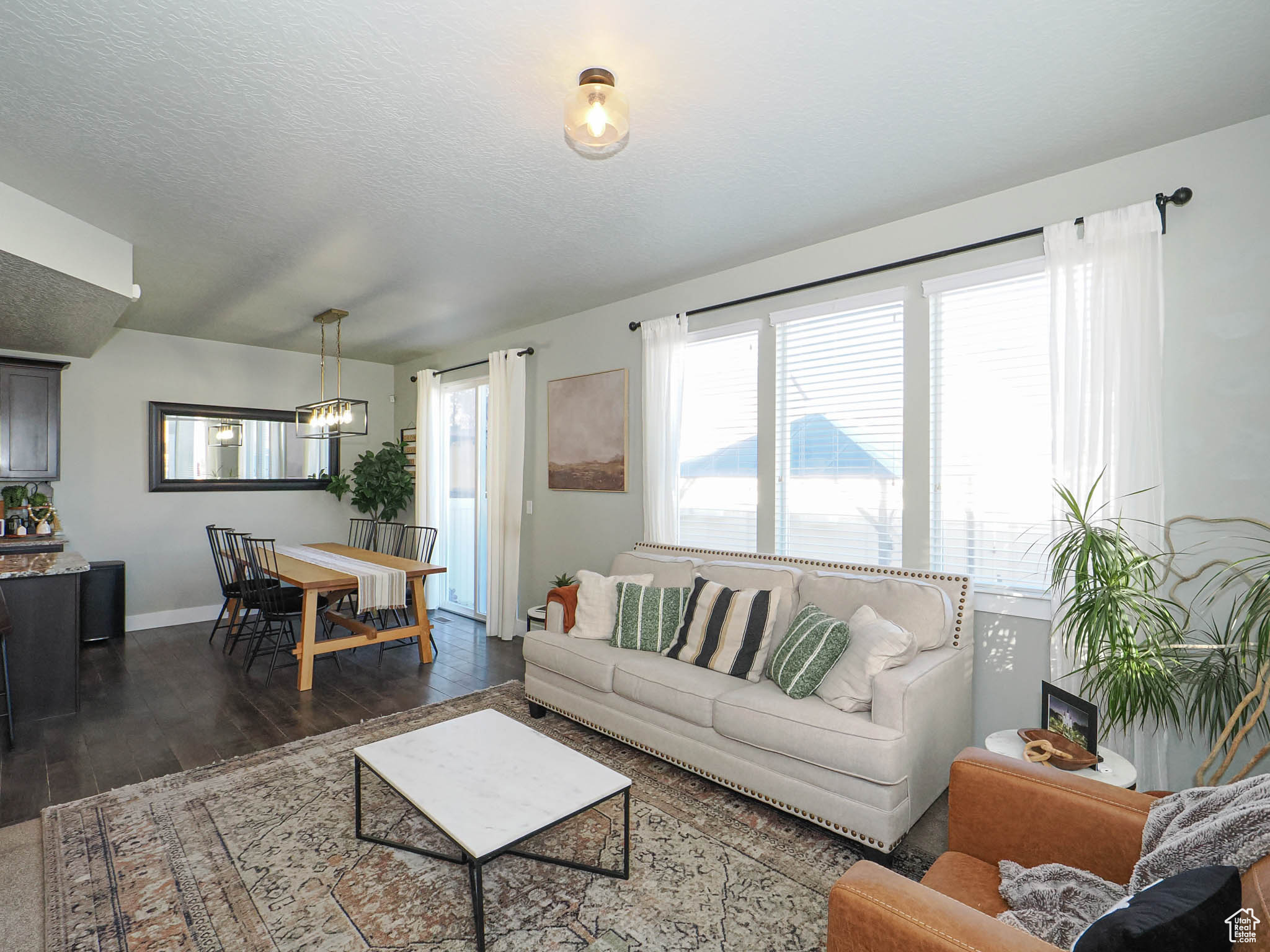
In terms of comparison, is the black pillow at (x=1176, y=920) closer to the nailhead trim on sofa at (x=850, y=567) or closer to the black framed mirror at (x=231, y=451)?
the nailhead trim on sofa at (x=850, y=567)

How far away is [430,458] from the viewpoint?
21.3 feet

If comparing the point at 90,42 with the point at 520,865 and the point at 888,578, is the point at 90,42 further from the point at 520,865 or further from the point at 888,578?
the point at 888,578

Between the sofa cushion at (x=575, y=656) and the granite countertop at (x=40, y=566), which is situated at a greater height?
the granite countertop at (x=40, y=566)

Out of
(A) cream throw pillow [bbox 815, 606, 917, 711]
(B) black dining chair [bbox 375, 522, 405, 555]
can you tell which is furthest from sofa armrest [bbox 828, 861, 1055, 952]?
(B) black dining chair [bbox 375, 522, 405, 555]

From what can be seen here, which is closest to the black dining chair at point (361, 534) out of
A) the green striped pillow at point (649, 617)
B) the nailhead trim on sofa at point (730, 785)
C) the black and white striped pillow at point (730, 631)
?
the nailhead trim on sofa at point (730, 785)

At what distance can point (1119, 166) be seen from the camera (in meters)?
2.67

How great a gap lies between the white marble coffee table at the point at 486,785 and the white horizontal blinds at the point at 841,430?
6.29 ft

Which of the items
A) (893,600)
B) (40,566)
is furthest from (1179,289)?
(40,566)

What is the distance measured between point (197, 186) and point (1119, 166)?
13.4 ft

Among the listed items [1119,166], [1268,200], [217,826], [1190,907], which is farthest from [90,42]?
[1268,200]

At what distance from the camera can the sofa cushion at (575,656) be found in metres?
3.20

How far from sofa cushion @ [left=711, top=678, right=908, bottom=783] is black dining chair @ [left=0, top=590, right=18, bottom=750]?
11.8 feet

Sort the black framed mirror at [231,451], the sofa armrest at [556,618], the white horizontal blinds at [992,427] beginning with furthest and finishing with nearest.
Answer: the black framed mirror at [231,451]
the sofa armrest at [556,618]
the white horizontal blinds at [992,427]

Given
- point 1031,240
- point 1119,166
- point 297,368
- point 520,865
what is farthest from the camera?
point 297,368
